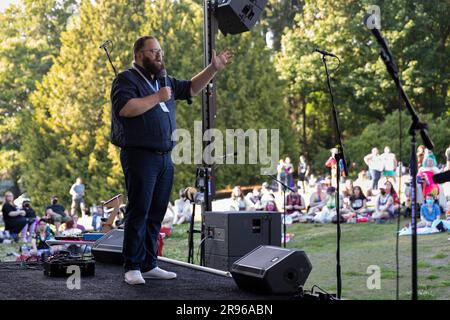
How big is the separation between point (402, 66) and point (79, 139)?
11919 millimetres

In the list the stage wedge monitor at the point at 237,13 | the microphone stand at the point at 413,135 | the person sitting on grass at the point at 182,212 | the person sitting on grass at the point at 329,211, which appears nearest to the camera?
the microphone stand at the point at 413,135

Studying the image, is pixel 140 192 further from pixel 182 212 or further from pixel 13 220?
pixel 182 212

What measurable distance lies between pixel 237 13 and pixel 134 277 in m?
3.21

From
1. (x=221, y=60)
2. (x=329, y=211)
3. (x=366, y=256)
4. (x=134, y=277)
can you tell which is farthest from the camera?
(x=329, y=211)

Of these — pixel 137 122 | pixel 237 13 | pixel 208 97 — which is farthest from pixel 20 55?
pixel 137 122

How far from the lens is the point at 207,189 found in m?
6.99

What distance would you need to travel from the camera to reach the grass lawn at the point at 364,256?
9500 millimetres

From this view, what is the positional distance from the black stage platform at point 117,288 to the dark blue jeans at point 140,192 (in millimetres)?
211

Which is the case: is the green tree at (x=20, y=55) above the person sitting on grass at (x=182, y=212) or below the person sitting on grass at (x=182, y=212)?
above

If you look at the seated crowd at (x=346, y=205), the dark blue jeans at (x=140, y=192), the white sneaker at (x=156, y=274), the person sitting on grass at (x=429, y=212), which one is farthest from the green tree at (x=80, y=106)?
the dark blue jeans at (x=140, y=192)

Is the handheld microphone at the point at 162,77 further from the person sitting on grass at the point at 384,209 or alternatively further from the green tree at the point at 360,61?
the green tree at the point at 360,61

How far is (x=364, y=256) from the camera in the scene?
11.7m

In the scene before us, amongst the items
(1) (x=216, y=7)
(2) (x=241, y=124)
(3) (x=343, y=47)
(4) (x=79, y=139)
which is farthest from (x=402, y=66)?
(1) (x=216, y=7)
